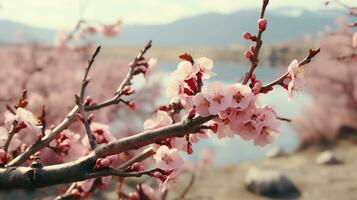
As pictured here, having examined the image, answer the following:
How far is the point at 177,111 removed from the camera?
2346 mm

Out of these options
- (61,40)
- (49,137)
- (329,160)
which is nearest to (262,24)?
(49,137)

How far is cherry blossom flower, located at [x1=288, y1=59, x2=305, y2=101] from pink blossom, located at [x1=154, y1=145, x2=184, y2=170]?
1.64 feet

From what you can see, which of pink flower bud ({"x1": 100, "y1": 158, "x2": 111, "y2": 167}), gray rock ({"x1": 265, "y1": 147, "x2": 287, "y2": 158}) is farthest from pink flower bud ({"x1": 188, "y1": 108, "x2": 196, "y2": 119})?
gray rock ({"x1": 265, "y1": 147, "x2": 287, "y2": 158})

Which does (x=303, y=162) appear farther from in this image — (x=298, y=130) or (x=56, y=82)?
(x=56, y=82)

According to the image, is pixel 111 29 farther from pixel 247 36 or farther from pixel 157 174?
pixel 157 174

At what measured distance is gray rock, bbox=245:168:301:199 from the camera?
33.4 feet

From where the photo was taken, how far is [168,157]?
6.31 feet

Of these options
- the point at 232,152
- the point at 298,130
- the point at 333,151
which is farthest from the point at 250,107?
the point at 232,152

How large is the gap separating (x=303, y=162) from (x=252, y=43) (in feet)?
38.7

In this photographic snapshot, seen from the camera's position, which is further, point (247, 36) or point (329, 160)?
point (329, 160)

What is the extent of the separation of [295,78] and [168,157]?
1.90 feet

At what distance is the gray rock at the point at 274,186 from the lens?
10195mm

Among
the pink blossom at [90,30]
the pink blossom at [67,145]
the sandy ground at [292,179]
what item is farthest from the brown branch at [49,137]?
the sandy ground at [292,179]

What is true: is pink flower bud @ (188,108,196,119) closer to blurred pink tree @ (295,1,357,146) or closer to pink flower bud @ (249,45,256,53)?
pink flower bud @ (249,45,256,53)
